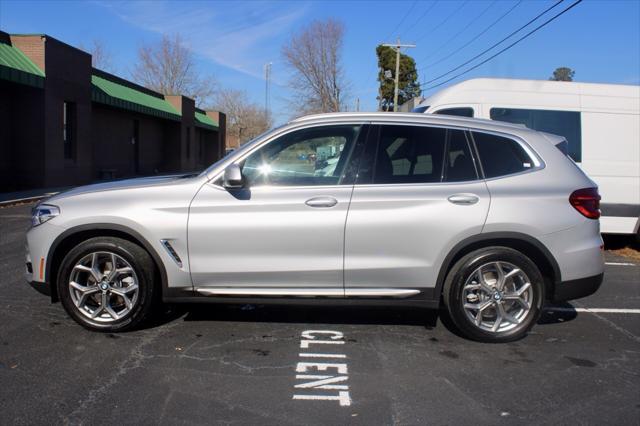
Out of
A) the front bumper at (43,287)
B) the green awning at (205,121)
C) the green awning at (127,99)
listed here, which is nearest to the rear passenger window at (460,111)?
the front bumper at (43,287)

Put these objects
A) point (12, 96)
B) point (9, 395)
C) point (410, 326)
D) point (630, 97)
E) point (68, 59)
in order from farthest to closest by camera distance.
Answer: point (68, 59) → point (12, 96) → point (630, 97) → point (410, 326) → point (9, 395)

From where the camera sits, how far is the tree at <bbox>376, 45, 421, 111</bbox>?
51.8 metres

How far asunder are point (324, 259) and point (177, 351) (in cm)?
137

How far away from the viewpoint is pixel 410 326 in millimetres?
5230

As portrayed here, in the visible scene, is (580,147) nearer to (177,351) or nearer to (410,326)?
(410,326)

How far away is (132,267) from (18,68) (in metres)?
16.3

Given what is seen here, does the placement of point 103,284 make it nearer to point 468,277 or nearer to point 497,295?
point 468,277

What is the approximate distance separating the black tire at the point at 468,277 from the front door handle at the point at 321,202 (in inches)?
44.8

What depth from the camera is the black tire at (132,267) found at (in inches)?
183

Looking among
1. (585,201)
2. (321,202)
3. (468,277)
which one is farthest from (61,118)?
(585,201)

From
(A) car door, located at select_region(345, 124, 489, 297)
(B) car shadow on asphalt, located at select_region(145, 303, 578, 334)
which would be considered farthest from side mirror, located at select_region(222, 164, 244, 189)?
(B) car shadow on asphalt, located at select_region(145, 303, 578, 334)

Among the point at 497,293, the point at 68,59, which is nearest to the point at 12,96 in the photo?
the point at 68,59

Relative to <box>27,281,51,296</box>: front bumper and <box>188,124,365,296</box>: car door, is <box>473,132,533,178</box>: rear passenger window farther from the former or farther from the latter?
<box>27,281,51,296</box>: front bumper

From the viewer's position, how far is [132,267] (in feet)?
15.3
